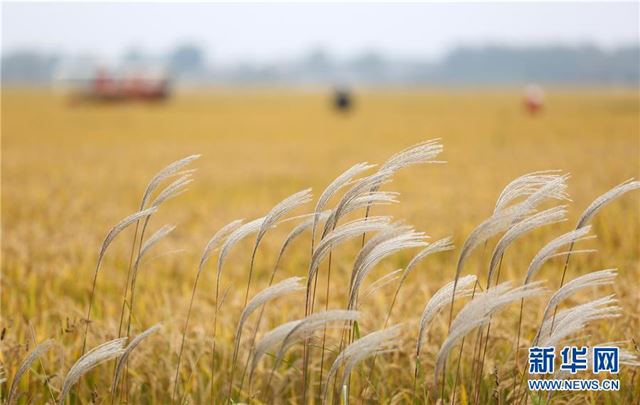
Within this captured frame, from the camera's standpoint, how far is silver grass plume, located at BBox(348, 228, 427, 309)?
121cm

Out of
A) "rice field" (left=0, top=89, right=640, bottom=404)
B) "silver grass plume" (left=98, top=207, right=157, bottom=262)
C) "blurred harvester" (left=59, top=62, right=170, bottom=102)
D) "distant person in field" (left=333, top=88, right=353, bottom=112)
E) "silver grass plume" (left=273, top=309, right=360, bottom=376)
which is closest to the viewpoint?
"silver grass plume" (left=273, top=309, right=360, bottom=376)

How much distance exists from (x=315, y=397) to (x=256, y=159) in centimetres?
1056

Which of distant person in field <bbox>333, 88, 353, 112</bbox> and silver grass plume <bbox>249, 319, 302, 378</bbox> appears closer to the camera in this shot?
silver grass plume <bbox>249, 319, 302, 378</bbox>

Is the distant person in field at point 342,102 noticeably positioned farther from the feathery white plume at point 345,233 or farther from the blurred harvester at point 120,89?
the feathery white plume at point 345,233

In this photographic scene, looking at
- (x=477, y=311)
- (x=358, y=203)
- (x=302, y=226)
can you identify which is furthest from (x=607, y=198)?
(x=302, y=226)

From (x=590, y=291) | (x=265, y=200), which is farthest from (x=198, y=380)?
(x=265, y=200)

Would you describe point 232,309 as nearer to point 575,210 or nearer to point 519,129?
point 575,210

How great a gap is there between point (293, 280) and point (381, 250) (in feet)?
0.56

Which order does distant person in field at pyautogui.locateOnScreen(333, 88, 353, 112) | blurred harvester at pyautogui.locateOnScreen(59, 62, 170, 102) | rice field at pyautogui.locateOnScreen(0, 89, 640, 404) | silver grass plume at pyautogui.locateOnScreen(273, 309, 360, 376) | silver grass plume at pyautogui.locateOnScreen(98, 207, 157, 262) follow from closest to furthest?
silver grass plume at pyautogui.locateOnScreen(273, 309, 360, 376), silver grass plume at pyautogui.locateOnScreen(98, 207, 157, 262), rice field at pyautogui.locateOnScreen(0, 89, 640, 404), distant person in field at pyautogui.locateOnScreen(333, 88, 353, 112), blurred harvester at pyautogui.locateOnScreen(59, 62, 170, 102)

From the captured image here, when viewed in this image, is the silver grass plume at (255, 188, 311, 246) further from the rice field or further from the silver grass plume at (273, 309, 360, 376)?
the silver grass plume at (273, 309, 360, 376)

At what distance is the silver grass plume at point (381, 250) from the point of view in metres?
1.21

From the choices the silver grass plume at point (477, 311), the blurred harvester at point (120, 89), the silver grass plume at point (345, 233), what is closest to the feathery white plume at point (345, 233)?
the silver grass plume at point (345, 233)

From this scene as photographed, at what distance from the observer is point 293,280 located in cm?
116

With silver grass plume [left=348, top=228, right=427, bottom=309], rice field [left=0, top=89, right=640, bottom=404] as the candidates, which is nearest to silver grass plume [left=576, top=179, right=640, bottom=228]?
rice field [left=0, top=89, right=640, bottom=404]
